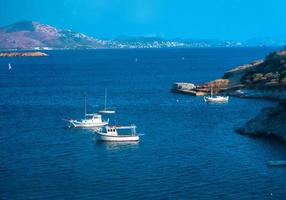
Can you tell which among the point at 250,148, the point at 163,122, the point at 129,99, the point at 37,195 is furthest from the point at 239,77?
the point at 37,195

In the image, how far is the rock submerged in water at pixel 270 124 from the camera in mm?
57091

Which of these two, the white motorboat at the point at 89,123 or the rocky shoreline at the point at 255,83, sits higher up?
the rocky shoreline at the point at 255,83

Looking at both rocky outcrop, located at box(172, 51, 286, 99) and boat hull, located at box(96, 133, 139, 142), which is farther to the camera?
rocky outcrop, located at box(172, 51, 286, 99)

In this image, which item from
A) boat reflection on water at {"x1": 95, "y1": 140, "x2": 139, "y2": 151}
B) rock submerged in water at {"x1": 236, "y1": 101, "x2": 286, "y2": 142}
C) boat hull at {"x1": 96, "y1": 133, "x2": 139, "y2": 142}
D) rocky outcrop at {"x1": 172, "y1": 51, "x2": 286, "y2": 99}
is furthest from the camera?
rocky outcrop at {"x1": 172, "y1": 51, "x2": 286, "y2": 99}

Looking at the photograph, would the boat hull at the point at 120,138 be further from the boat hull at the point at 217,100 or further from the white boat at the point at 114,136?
the boat hull at the point at 217,100

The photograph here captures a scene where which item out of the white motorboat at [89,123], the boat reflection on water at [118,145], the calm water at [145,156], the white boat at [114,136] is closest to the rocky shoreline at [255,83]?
the calm water at [145,156]

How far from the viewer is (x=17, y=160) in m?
50.7

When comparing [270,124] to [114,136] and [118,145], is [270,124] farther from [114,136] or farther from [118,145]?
[114,136]

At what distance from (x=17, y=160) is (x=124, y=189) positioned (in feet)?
40.0

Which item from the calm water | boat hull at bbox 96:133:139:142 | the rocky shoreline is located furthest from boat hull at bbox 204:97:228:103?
boat hull at bbox 96:133:139:142

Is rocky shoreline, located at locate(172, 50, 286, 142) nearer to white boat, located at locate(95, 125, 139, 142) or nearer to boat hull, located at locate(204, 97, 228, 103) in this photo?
boat hull, located at locate(204, 97, 228, 103)

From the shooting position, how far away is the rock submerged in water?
57091 millimetres

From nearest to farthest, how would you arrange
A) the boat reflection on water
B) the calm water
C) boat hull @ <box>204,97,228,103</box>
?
the calm water < the boat reflection on water < boat hull @ <box>204,97,228,103</box>

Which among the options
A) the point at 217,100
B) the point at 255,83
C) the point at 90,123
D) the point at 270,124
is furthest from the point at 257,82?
the point at 270,124
